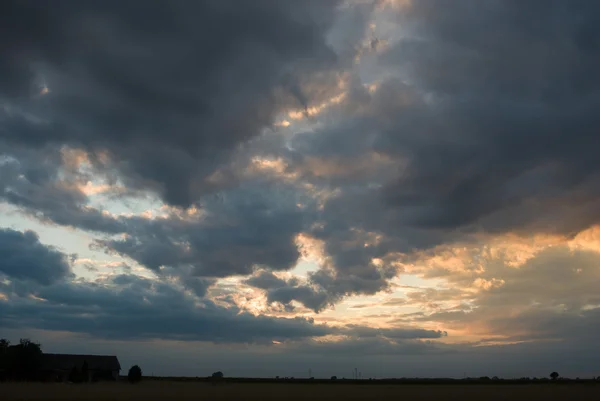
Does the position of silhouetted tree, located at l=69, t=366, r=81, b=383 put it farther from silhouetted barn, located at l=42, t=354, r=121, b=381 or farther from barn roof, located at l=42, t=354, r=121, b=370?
barn roof, located at l=42, t=354, r=121, b=370

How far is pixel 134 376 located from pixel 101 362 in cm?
2382

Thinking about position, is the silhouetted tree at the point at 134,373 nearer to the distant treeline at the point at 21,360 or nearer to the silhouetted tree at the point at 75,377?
the silhouetted tree at the point at 75,377

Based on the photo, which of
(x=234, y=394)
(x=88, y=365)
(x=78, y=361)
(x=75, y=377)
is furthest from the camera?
(x=78, y=361)

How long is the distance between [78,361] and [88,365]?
5.16 meters

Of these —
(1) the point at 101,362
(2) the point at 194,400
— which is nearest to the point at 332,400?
(2) the point at 194,400

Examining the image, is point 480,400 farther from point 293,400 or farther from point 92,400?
point 92,400

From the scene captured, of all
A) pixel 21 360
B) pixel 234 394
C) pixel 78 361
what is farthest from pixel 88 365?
pixel 234 394

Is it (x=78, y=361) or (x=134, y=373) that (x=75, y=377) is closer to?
(x=134, y=373)

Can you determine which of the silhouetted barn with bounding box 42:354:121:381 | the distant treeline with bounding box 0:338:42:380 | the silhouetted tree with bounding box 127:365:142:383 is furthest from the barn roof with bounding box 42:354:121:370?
the silhouetted tree with bounding box 127:365:142:383

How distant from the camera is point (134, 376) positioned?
11262 centimetres

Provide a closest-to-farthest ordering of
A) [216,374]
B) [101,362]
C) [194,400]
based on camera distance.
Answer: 1. [194,400]
2. [101,362]
3. [216,374]

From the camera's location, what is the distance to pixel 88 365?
127m

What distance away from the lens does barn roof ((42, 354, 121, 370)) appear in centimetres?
12519

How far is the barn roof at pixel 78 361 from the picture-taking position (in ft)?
411
